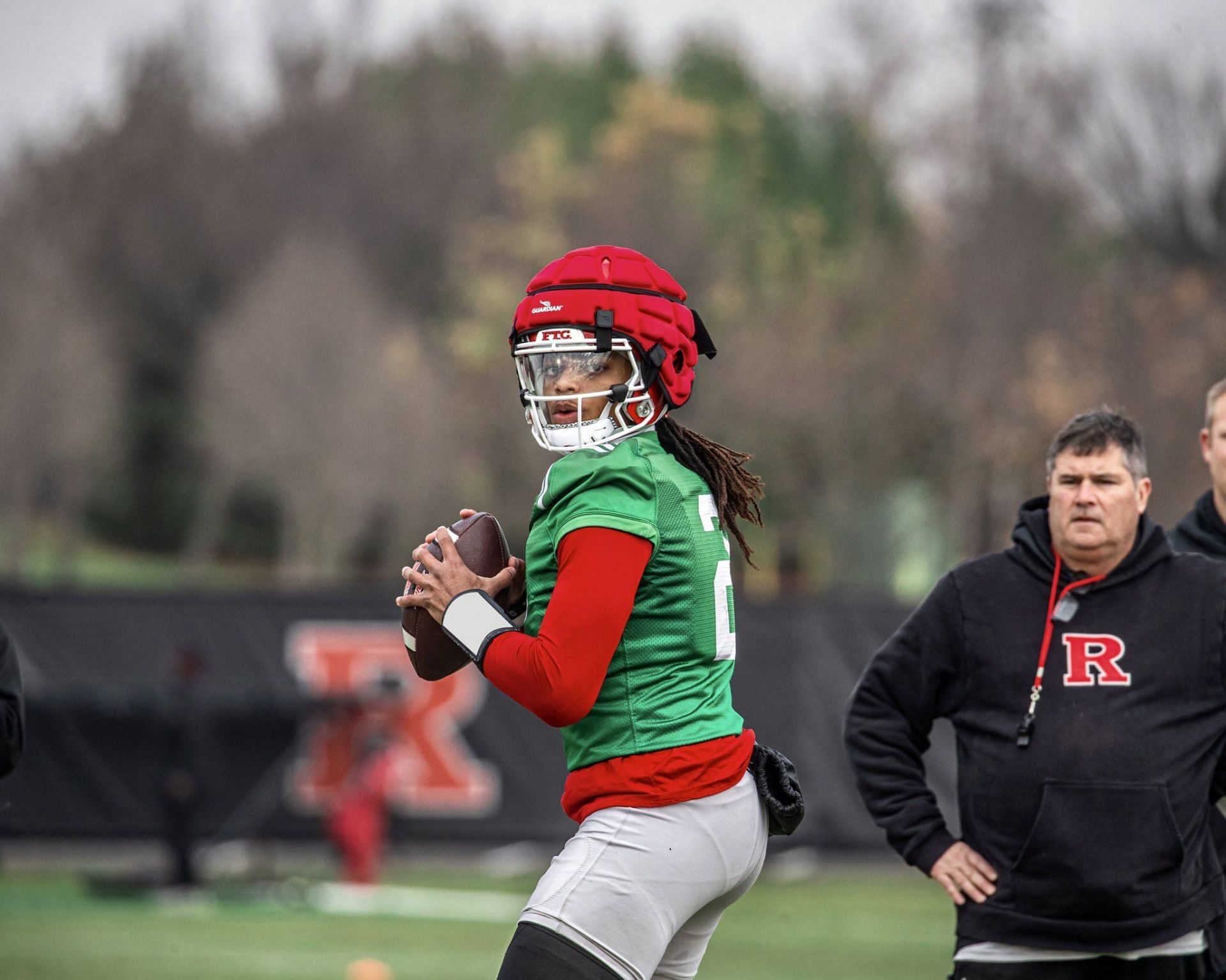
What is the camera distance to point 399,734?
13820 mm

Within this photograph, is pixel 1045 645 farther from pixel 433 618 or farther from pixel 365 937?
pixel 365 937

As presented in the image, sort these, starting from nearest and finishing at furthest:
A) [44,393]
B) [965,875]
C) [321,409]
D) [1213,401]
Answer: [965,875]
[1213,401]
[44,393]
[321,409]

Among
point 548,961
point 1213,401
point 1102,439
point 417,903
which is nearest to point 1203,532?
point 1213,401

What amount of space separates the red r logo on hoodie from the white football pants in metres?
1.10

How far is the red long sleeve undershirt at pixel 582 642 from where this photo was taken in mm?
3434

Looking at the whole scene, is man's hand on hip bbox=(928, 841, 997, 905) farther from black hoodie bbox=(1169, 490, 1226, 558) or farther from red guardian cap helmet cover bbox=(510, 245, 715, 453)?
red guardian cap helmet cover bbox=(510, 245, 715, 453)

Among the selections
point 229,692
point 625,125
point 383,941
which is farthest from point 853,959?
point 625,125

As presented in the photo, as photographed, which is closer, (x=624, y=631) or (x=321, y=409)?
(x=624, y=631)

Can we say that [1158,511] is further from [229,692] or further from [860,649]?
[229,692]

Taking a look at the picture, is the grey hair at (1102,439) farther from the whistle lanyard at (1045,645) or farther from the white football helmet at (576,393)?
the white football helmet at (576,393)

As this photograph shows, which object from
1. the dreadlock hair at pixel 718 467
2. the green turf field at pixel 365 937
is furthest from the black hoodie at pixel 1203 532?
the green turf field at pixel 365 937

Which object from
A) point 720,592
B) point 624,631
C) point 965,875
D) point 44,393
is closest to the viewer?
point 624,631

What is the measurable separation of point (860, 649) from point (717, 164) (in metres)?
30.5

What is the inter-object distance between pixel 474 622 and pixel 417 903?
9.48 metres
